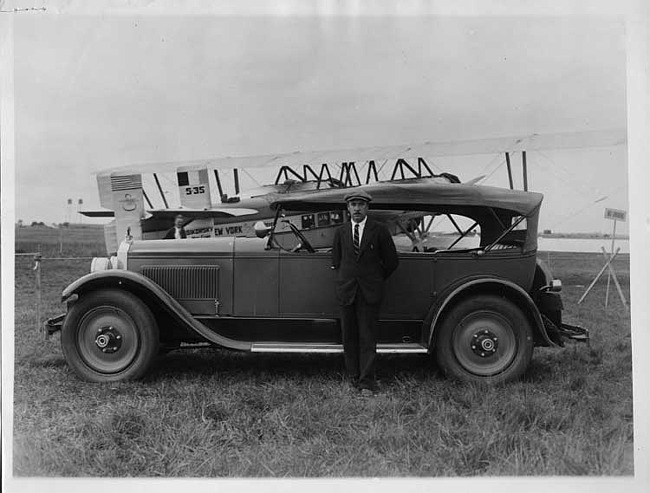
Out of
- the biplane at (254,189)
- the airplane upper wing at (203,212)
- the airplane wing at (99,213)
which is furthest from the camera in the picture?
the airplane wing at (99,213)

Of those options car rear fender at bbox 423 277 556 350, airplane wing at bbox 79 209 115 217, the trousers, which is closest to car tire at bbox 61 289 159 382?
the trousers

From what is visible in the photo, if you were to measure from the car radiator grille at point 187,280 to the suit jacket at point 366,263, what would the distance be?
3.78ft

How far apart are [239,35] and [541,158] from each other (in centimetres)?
358

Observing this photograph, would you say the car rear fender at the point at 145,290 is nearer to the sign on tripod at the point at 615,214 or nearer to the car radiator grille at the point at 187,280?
the car radiator grille at the point at 187,280

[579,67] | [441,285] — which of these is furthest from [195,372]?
[579,67]

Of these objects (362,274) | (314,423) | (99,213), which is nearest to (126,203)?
(99,213)

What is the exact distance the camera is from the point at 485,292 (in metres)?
4.64

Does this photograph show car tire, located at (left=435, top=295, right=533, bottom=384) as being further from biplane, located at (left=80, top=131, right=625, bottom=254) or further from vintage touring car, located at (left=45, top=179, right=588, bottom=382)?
biplane, located at (left=80, top=131, right=625, bottom=254)

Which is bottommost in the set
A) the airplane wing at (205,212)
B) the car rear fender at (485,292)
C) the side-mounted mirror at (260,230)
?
the car rear fender at (485,292)

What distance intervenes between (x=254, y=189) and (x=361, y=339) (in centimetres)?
614

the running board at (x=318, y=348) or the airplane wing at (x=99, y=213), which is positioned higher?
the airplane wing at (x=99, y=213)

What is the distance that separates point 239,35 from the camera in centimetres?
407

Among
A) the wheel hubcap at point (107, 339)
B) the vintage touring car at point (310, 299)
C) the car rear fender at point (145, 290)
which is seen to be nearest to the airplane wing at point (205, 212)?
the vintage touring car at point (310, 299)

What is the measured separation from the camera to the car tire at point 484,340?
14.9 ft
